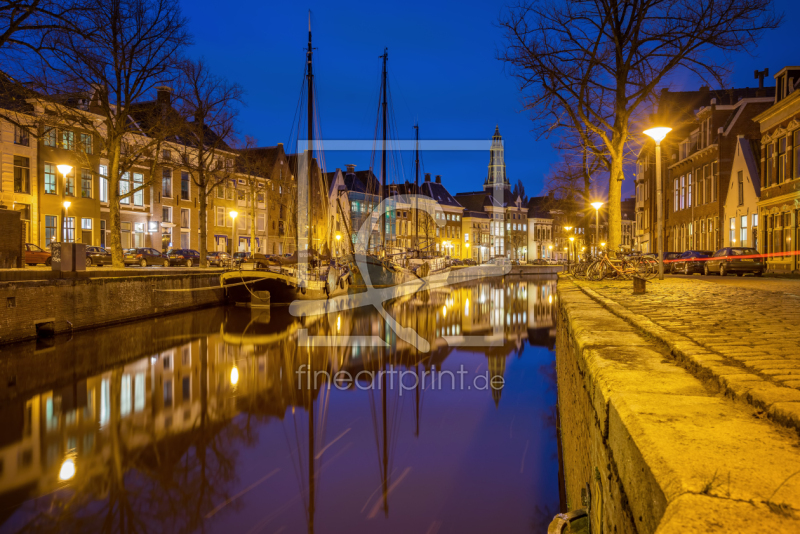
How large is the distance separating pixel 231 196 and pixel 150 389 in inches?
1843

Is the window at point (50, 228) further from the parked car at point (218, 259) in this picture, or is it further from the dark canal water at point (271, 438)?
the dark canal water at point (271, 438)

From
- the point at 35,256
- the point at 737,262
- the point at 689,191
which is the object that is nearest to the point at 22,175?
the point at 35,256

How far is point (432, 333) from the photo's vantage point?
64.8 feet

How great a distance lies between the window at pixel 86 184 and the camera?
131 ft

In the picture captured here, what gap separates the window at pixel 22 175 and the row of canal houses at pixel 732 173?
115 ft

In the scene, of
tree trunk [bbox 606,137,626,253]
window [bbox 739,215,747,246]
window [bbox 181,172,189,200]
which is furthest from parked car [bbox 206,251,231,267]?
window [bbox 739,215,747,246]

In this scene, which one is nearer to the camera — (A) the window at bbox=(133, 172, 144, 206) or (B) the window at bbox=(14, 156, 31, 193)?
(B) the window at bbox=(14, 156, 31, 193)

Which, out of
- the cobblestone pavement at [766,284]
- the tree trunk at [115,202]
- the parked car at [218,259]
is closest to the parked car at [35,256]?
the tree trunk at [115,202]

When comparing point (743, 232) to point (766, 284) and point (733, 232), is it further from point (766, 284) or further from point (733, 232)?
point (766, 284)

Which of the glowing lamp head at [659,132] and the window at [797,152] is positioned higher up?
the window at [797,152]

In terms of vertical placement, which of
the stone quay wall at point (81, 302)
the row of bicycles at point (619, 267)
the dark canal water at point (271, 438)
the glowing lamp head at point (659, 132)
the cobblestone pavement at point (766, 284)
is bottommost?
the dark canal water at point (271, 438)

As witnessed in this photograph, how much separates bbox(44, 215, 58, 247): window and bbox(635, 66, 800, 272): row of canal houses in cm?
3544

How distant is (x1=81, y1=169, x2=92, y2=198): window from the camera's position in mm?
39875

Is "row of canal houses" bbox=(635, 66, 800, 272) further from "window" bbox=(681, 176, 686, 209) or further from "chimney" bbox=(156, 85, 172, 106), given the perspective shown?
"chimney" bbox=(156, 85, 172, 106)
